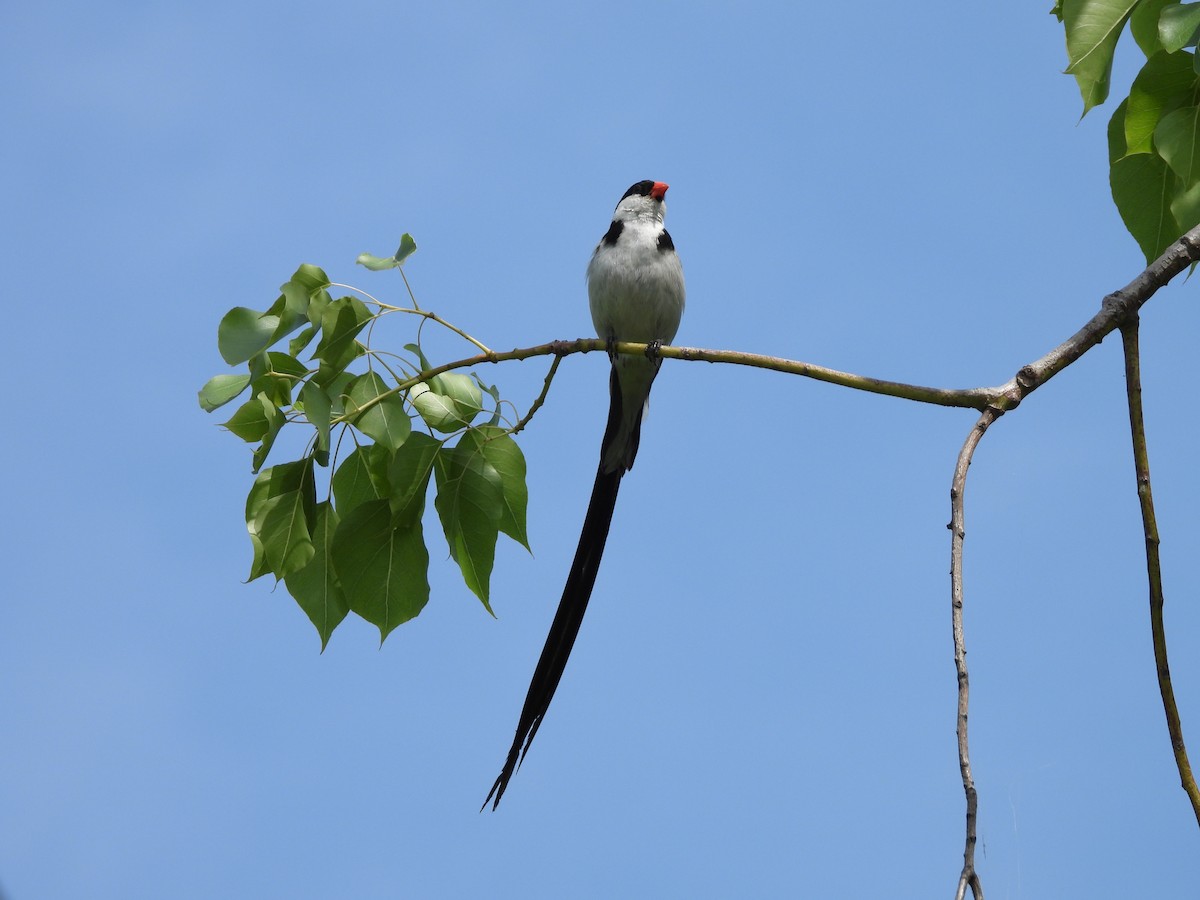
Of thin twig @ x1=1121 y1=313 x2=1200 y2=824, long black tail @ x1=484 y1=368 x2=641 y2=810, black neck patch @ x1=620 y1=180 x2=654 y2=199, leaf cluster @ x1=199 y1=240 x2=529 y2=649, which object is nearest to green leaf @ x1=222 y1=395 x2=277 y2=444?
leaf cluster @ x1=199 y1=240 x2=529 y2=649

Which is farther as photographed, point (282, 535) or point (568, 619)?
point (568, 619)

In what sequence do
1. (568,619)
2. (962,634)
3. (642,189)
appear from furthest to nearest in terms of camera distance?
(642,189) → (568,619) → (962,634)

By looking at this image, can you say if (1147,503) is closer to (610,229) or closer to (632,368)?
(632,368)

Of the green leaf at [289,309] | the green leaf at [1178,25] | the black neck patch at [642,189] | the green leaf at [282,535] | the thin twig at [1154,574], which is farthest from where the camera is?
the black neck patch at [642,189]

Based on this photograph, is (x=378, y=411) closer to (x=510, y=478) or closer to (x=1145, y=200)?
(x=510, y=478)

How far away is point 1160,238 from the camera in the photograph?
2119mm

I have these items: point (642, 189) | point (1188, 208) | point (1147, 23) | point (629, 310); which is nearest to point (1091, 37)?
point (1147, 23)

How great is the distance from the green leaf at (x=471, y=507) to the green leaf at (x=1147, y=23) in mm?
1352

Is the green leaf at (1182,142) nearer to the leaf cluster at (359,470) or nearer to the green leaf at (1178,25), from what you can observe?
the green leaf at (1178,25)

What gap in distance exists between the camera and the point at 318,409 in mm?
2033

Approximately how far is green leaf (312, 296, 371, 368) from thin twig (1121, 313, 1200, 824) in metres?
1.30

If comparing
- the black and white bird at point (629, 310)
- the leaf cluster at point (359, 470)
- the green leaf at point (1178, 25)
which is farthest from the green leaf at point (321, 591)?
the green leaf at point (1178, 25)

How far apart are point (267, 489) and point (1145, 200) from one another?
5.62 feet

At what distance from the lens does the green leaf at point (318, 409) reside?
2.02 m
